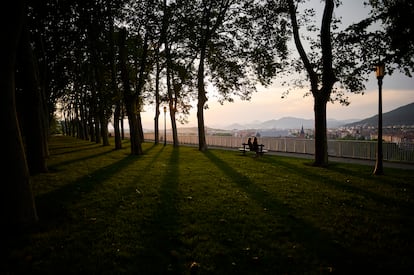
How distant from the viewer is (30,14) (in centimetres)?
1412

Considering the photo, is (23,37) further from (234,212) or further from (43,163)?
(234,212)

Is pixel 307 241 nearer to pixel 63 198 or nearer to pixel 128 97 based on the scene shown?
pixel 63 198

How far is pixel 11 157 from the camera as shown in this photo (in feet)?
14.9

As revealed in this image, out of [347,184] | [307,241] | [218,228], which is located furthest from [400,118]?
[218,228]

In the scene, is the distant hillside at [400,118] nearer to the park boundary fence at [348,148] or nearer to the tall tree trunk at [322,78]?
the park boundary fence at [348,148]

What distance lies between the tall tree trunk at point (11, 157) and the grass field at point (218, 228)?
0.39 m

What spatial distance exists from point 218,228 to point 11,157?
12.2 ft

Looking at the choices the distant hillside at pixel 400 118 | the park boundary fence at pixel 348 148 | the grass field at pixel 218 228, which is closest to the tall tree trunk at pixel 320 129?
the grass field at pixel 218 228

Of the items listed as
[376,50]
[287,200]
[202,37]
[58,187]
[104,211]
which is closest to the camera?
[104,211]

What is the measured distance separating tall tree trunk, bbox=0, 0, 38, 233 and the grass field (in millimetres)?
389

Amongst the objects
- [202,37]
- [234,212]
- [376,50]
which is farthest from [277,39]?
[234,212]

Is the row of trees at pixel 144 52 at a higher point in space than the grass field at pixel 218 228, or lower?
higher

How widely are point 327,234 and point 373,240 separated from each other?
68cm

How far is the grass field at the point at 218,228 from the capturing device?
355 cm
